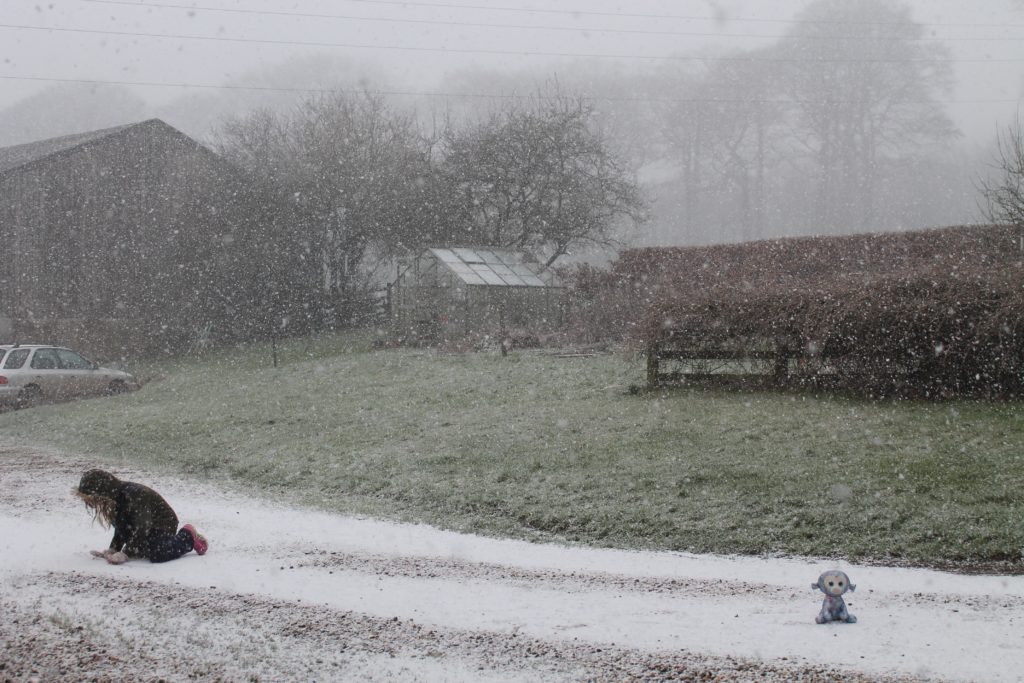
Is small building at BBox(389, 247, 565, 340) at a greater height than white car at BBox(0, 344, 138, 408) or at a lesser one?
greater

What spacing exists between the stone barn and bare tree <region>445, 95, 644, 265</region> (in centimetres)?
720

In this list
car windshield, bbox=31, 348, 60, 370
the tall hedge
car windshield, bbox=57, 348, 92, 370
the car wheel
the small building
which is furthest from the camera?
the small building

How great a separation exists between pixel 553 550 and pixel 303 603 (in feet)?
8.03

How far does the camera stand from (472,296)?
22094 mm

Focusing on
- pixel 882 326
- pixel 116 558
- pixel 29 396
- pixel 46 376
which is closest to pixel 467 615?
pixel 116 558

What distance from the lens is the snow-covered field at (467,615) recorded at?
4.23m

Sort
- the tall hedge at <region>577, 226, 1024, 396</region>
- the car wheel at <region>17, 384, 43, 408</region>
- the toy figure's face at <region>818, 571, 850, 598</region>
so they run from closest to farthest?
the toy figure's face at <region>818, 571, 850, 598</region>
the tall hedge at <region>577, 226, 1024, 396</region>
the car wheel at <region>17, 384, 43, 408</region>

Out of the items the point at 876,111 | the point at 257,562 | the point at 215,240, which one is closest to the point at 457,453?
the point at 257,562

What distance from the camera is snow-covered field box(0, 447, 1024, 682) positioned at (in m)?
4.23

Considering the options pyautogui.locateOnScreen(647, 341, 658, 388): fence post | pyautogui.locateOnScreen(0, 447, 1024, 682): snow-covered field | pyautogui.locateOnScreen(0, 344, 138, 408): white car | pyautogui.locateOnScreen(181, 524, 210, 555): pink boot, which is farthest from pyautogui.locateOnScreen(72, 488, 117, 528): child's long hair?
pyautogui.locateOnScreen(0, 344, 138, 408): white car

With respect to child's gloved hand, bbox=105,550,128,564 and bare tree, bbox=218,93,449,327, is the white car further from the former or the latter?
child's gloved hand, bbox=105,550,128,564

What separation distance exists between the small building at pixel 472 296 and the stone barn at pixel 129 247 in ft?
22.4

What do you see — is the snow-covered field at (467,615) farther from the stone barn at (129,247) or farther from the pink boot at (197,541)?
the stone barn at (129,247)

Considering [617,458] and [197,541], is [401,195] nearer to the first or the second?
[617,458]
